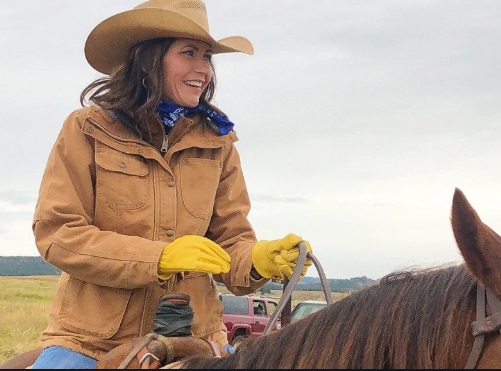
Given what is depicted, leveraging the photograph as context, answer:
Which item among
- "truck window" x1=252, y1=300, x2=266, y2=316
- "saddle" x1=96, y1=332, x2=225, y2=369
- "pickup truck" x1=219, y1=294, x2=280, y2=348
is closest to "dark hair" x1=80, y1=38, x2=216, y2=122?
"saddle" x1=96, y1=332, x2=225, y2=369

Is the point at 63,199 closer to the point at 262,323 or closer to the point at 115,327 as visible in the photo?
the point at 115,327

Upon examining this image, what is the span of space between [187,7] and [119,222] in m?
1.26

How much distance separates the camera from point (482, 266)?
5.87ft

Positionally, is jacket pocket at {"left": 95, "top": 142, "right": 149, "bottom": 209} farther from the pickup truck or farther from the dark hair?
the pickup truck

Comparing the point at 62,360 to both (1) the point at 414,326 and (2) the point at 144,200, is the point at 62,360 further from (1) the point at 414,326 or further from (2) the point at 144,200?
(1) the point at 414,326

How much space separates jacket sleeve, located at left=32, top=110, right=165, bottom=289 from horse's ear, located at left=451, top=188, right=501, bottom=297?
1.35 m

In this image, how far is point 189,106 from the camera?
131 inches

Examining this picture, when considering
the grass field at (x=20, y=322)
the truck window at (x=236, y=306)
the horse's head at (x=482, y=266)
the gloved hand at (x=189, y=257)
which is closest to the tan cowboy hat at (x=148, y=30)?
the gloved hand at (x=189, y=257)

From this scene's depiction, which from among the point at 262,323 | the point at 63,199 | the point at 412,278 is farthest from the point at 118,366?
the point at 262,323

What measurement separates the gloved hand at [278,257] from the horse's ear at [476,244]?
108 cm

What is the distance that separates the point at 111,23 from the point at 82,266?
1323mm

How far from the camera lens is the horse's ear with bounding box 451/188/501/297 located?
1.75 m

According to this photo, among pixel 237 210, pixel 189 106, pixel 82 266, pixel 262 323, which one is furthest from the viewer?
pixel 262 323

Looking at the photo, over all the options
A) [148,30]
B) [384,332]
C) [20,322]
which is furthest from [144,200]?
[20,322]
